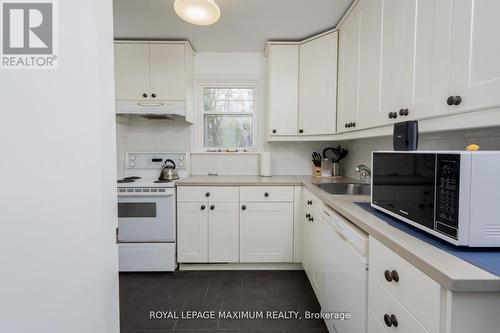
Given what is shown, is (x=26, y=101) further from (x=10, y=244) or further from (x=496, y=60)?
(x=496, y=60)

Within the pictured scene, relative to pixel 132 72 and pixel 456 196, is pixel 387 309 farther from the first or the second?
pixel 132 72

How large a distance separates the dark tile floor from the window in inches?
58.9

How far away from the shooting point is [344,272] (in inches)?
50.8

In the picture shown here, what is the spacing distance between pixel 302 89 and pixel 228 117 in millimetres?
954

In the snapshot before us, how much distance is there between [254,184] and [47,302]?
1.79 metres

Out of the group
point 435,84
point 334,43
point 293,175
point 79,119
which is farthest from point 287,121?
point 79,119

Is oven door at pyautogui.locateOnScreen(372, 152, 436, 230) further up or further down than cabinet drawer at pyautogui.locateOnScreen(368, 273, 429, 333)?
further up

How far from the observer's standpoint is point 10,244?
0.66 metres

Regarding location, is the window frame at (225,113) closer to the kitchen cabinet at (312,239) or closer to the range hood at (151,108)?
the range hood at (151,108)

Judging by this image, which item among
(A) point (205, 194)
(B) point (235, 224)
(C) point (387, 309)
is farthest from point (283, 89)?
(C) point (387, 309)

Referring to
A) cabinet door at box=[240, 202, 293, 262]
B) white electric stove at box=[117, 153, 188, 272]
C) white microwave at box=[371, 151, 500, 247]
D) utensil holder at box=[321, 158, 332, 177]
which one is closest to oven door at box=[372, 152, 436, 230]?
white microwave at box=[371, 151, 500, 247]

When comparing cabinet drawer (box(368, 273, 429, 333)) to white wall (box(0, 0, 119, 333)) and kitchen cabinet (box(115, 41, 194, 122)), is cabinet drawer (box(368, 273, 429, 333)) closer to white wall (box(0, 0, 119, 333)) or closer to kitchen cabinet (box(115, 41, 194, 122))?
white wall (box(0, 0, 119, 333))

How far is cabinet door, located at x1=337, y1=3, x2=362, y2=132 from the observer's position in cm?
195

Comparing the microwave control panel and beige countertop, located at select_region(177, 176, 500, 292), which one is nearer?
beige countertop, located at select_region(177, 176, 500, 292)
